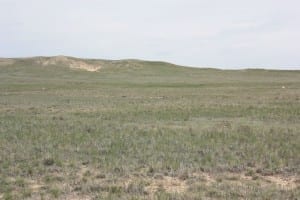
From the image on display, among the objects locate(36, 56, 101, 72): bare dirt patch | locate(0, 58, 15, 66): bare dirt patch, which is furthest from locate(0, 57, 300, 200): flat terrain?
locate(0, 58, 15, 66): bare dirt patch

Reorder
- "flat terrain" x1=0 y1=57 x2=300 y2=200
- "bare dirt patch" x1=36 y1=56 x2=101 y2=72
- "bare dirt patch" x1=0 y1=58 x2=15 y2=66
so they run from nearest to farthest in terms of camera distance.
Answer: "flat terrain" x1=0 y1=57 x2=300 y2=200 < "bare dirt patch" x1=0 y1=58 x2=15 y2=66 < "bare dirt patch" x1=36 y1=56 x2=101 y2=72

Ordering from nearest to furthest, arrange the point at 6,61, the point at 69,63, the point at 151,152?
the point at 151,152
the point at 6,61
the point at 69,63

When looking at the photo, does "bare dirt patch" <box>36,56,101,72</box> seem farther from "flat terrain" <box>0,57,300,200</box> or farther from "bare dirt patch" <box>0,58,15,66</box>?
"flat terrain" <box>0,57,300,200</box>

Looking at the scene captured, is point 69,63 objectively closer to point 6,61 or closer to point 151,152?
point 6,61

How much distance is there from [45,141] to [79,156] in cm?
288

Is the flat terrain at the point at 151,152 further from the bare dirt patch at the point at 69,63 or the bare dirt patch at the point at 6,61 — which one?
the bare dirt patch at the point at 6,61

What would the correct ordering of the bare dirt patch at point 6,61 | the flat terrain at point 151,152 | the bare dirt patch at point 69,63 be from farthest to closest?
the bare dirt patch at point 69,63
the bare dirt patch at point 6,61
the flat terrain at point 151,152

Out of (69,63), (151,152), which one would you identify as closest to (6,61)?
(69,63)

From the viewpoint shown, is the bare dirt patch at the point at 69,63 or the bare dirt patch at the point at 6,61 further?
the bare dirt patch at the point at 69,63

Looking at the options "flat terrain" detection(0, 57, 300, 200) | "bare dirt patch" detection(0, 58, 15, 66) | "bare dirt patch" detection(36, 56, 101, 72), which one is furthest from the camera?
"bare dirt patch" detection(36, 56, 101, 72)

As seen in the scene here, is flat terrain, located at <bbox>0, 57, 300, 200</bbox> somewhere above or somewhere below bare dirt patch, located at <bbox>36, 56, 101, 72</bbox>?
below

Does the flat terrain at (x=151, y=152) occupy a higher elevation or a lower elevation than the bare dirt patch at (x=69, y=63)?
lower

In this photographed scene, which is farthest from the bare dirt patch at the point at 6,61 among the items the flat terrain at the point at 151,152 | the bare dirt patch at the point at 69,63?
the flat terrain at the point at 151,152

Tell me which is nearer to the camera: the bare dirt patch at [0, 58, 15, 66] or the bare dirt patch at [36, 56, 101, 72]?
the bare dirt patch at [0, 58, 15, 66]
